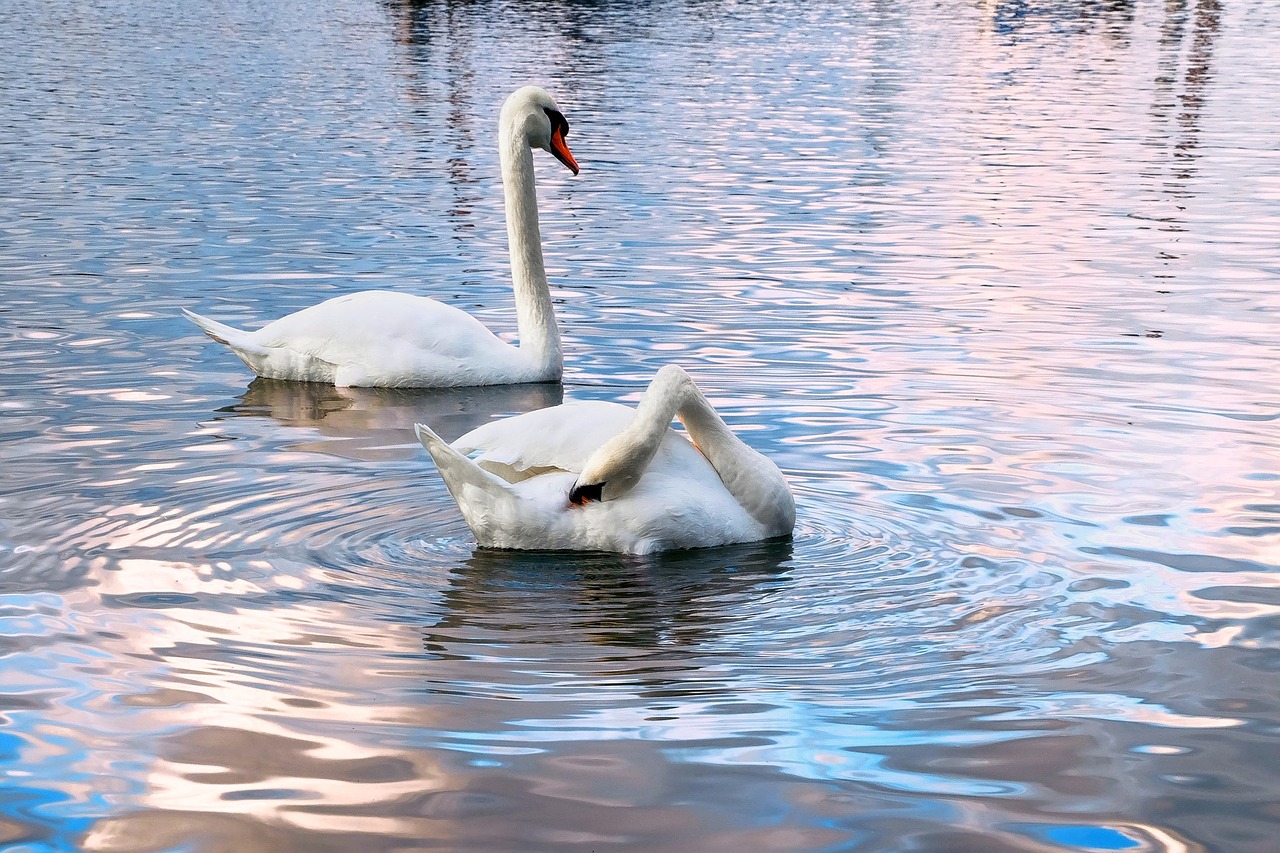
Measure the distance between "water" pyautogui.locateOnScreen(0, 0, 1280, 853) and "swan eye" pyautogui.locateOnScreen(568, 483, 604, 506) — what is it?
25 centimetres

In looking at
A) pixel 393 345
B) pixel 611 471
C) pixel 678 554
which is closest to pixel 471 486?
pixel 611 471

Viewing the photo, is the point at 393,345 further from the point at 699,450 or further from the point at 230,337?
the point at 699,450

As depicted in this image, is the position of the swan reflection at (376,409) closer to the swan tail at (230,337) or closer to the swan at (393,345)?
the swan at (393,345)

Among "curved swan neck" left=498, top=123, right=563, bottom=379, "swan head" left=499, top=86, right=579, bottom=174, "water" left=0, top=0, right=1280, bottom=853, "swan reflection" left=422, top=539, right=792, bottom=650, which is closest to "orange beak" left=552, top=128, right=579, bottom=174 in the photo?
"swan head" left=499, top=86, right=579, bottom=174

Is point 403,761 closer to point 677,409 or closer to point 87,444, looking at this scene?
point 677,409

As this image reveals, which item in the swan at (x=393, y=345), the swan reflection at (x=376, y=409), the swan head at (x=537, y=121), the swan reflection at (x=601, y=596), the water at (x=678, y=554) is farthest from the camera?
the swan head at (x=537, y=121)

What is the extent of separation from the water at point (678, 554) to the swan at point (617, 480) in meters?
0.13

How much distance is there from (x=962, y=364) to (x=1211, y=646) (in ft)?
15.1

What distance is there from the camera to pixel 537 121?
10508mm

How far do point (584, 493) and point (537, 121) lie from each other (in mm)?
4690

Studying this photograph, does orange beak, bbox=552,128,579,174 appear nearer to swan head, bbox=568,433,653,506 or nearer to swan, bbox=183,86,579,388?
A: swan, bbox=183,86,579,388

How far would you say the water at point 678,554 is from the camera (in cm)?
446

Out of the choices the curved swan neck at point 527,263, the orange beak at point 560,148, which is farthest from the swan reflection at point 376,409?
the orange beak at point 560,148

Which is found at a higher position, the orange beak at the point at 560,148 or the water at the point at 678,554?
the orange beak at the point at 560,148
